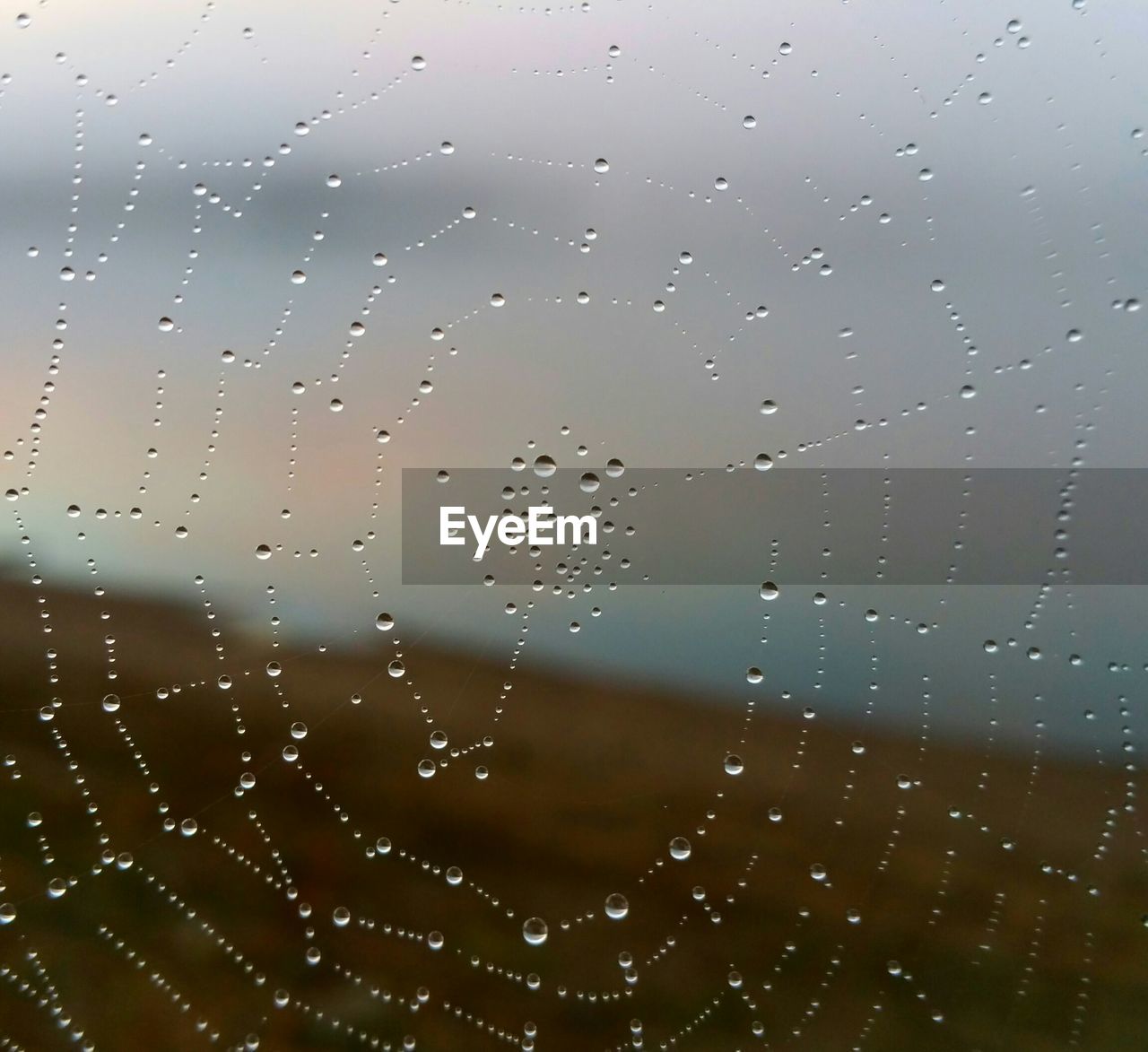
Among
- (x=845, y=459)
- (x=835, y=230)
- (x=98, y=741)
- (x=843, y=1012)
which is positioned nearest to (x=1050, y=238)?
(x=835, y=230)

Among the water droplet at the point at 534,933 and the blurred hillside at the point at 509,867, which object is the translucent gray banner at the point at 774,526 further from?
the water droplet at the point at 534,933

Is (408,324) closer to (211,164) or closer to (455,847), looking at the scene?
(211,164)

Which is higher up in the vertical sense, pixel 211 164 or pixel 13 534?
pixel 211 164

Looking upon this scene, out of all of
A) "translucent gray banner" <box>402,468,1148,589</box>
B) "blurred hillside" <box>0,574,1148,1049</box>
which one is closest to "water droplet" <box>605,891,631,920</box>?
"blurred hillside" <box>0,574,1148,1049</box>

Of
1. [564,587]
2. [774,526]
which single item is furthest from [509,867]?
[774,526]

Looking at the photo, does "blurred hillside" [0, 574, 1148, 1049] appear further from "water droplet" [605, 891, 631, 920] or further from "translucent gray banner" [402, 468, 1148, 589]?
"translucent gray banner" [402, 468, 1148, 589]

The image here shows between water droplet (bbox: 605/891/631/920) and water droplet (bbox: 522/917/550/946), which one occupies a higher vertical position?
water droplet (bbox: 605/891/631/920)

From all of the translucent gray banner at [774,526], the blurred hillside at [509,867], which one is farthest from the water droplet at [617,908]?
the translucent gray banner at [774,526]
